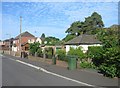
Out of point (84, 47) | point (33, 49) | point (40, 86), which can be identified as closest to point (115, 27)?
point (40, 86)

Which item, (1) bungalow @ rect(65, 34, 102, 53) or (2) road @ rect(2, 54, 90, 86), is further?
(1) bungalow @ rect(65, 34, 102, 53)

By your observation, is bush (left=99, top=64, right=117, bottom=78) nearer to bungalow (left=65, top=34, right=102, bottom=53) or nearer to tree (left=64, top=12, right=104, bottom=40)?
bungalow (left=65, top=34, right=102, bottom=53)

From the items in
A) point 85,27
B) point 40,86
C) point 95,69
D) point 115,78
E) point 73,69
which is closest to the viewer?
point 40,86

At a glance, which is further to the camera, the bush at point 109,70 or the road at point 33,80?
the bush at point 109,70

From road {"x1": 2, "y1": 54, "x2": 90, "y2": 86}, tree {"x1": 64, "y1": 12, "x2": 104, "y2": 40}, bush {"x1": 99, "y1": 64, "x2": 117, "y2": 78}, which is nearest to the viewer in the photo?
road {"x1": 2, "y1": 54, "x2": 90, "y2": 86}

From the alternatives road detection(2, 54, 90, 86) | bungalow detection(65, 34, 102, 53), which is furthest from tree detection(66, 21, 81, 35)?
road detection(2, 54, 90, 86)

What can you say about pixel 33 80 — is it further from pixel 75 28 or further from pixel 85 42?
pixel 75 28

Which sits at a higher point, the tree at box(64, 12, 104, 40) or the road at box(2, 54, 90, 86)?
the tree at box(64, 12, 104, 40)

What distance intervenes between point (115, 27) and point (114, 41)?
1.39 metres

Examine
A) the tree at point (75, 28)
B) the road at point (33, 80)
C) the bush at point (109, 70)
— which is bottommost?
the road at point (33, 80)

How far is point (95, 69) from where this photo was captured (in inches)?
936

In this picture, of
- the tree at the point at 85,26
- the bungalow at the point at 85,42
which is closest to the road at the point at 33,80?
the bungalow at the point at 85,42

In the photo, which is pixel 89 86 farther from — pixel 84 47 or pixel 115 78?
pixel 84 47

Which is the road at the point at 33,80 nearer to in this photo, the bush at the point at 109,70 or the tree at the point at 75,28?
the bush at the point at 109,70
